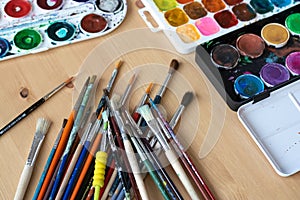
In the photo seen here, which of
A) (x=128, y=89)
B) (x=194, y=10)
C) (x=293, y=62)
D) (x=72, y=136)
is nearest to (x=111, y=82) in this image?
(x=128, y=89)

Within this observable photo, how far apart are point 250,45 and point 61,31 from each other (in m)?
0.38

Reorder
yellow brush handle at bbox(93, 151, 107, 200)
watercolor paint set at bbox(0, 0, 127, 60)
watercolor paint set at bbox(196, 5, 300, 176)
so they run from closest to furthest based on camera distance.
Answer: yellow brush handle at bbox(93, 151, 107, 200) < watercolor paint set at bbox(196, 5, 300, 176) < watercolor paint set at bbox(0, 0, 127, 60)

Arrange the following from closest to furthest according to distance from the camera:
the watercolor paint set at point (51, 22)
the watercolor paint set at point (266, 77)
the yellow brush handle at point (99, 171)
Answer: the yellow brush handle at point (99, 171) → the watercolor paint set at point (266, 77) → the watercolor paint set at point (51, 22)

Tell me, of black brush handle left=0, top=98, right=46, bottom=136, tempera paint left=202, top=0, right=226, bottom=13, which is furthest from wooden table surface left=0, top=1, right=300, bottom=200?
tempera paint left=202, top=0, right=226, bottom=13

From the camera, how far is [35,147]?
800 mm

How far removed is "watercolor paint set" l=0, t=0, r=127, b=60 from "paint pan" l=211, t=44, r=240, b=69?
0.69ft

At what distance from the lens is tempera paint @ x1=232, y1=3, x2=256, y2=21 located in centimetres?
97

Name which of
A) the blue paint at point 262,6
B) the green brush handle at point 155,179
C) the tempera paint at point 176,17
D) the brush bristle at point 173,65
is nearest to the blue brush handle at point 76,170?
the green brush handle at point 155,179

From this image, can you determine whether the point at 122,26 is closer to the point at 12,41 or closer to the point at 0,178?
the point at 12,41

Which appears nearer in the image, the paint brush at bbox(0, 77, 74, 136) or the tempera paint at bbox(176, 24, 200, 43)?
the paint brush at bbox(0, 77, 74, 136)

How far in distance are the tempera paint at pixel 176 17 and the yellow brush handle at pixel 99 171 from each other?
34 centimetres

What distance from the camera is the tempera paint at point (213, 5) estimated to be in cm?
98

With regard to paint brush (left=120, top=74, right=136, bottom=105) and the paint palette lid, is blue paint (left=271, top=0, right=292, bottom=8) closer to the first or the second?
the paint palette lid

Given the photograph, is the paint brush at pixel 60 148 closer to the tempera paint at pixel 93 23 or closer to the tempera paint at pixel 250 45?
the tempera paint at pixel 93 23
